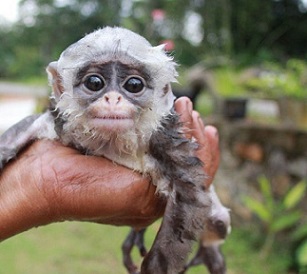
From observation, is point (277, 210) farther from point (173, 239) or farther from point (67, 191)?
point (67, 191)

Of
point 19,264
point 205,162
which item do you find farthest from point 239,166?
point 205,162

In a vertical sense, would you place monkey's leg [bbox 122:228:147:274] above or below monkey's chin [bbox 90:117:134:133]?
below

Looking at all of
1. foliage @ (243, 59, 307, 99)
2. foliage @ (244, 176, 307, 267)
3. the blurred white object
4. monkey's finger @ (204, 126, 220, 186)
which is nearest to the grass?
foliage @ (244, 176, 307, 267)

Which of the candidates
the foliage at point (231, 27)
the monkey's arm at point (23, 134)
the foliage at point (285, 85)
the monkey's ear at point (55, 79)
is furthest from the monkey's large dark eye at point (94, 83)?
the foliage at point (231, 27)

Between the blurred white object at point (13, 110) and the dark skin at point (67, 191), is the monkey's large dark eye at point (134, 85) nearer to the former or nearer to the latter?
the dark skin at point (67, 191)

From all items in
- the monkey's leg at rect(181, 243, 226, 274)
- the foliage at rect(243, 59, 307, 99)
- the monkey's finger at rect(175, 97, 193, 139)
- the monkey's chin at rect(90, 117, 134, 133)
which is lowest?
the foliage at rect(243, 59, 307, 99)

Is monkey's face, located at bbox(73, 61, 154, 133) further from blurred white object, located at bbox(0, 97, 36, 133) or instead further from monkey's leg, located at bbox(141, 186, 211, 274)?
blurred white object, located at bbox(0, 97, 36, 133)

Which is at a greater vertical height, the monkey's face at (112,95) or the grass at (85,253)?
the monkey's face at (112,95)
